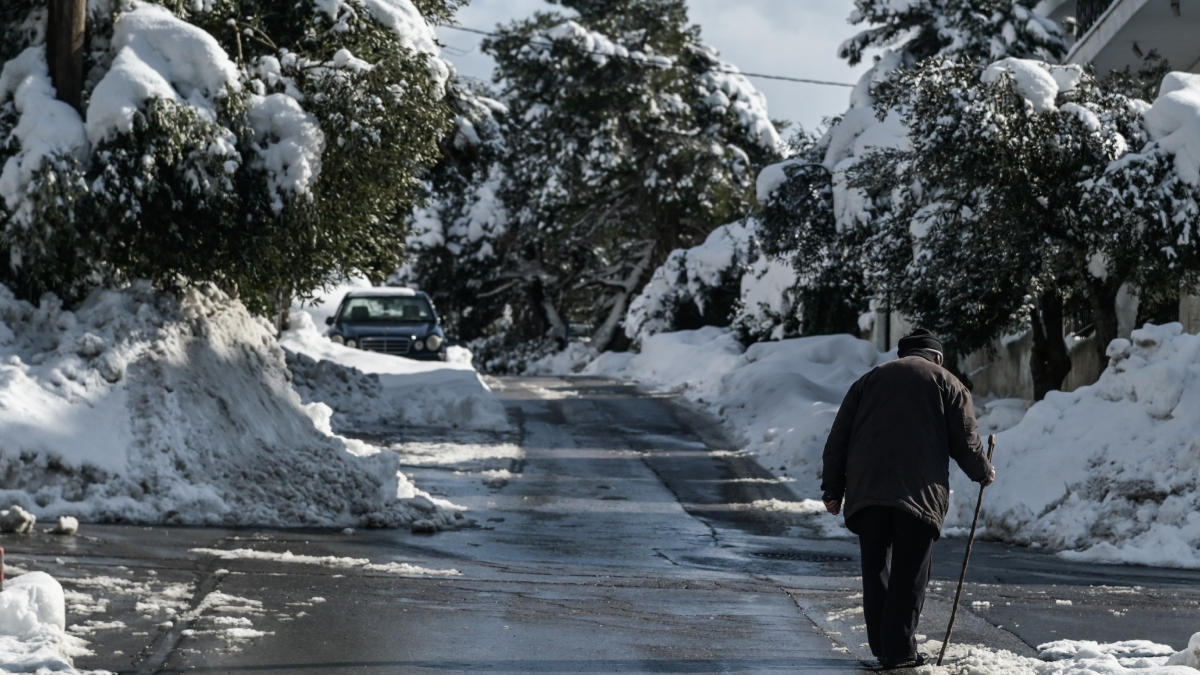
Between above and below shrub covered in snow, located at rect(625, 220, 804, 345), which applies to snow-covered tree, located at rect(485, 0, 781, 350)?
above

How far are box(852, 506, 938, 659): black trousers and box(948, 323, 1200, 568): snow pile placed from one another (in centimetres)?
460

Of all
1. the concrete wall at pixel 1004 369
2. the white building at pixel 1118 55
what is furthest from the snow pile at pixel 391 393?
the white building at pixel 1118 55

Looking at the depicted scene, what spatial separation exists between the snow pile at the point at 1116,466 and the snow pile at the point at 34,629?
7584 mm

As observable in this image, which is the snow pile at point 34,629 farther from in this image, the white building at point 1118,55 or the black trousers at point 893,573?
the white building at point 1118,55

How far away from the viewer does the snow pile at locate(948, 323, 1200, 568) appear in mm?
11188

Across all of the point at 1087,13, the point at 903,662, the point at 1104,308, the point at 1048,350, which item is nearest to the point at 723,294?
the point at 1087,13

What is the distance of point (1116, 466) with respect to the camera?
1183 centimetres

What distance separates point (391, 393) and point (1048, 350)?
368 inches

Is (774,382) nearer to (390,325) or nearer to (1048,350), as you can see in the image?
(1048,350)

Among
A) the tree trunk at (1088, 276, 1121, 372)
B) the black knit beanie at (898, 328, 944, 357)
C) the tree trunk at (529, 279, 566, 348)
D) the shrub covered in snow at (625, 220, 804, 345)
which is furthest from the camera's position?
the tree trunk at (529, 279, 566, 348)

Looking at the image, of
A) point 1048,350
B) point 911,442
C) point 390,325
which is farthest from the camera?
point 390,325

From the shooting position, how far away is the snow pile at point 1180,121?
1472cm

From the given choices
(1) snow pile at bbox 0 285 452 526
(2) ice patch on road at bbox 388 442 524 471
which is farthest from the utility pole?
(2) ice patch on road at bbox 388 442 524 471

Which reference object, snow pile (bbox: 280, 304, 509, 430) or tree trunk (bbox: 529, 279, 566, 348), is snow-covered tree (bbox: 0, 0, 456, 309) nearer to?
snow pile (bbox: 280, 304, 509, 430)
